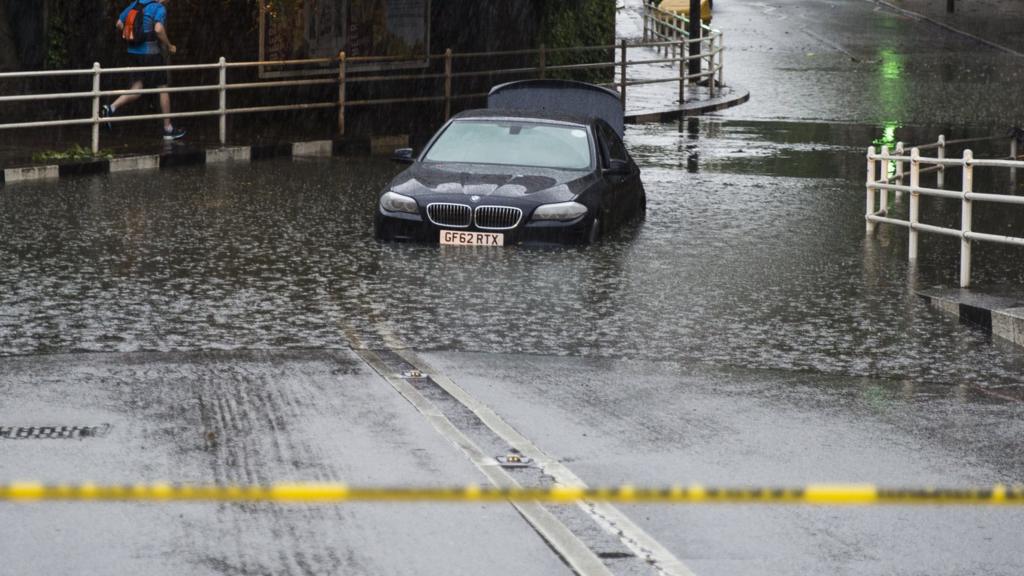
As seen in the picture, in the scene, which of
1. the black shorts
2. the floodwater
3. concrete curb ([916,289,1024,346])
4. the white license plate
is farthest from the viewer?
the black shorts

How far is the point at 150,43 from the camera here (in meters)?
23.4

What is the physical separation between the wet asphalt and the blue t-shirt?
4.59 meters

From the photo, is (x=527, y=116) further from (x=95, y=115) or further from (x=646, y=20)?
(x=646, y=20)

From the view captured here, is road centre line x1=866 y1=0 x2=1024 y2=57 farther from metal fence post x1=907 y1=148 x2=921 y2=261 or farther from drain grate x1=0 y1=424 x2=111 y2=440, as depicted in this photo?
drain grate x1=0 y1=424 x2=111 y2=440

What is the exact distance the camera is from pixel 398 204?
15.6 m

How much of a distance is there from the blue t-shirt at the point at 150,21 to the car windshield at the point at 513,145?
744 centimetres

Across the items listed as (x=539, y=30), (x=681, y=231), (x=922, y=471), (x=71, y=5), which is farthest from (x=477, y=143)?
(x=539, y=30)

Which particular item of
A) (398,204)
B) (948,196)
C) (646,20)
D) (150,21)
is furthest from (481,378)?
(646,20)

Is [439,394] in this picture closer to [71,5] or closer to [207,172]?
[207,172]

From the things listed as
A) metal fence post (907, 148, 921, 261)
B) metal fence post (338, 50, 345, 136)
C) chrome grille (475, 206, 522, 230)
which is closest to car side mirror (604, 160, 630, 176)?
chrome grille (475, 206, 522, 230)

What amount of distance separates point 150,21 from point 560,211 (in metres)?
9.67

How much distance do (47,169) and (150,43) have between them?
3686mm

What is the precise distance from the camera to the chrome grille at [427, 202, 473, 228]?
Answer: 1536 cm

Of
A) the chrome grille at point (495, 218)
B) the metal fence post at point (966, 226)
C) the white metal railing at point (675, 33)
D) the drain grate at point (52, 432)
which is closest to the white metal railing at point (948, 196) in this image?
the metal fence post at point (966, 226)
